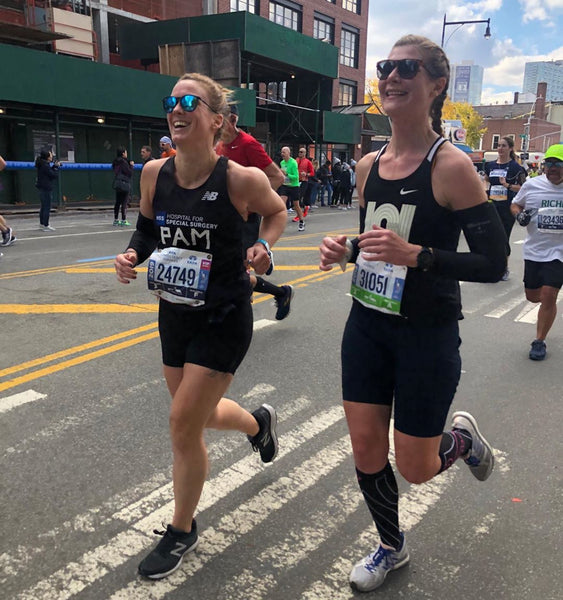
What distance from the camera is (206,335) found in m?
2.64

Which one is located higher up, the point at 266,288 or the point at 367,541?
the point at 266,288

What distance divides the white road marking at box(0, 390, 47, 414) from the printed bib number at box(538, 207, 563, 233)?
472cm

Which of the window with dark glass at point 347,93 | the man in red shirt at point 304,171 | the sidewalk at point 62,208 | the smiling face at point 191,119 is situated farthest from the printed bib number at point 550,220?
the window with dark glass at point 347,93

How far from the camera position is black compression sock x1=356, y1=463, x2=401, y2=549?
2.53 meters

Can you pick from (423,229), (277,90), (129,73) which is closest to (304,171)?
(129,73)

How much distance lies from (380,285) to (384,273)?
0.05m

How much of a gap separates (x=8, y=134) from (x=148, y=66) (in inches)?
419

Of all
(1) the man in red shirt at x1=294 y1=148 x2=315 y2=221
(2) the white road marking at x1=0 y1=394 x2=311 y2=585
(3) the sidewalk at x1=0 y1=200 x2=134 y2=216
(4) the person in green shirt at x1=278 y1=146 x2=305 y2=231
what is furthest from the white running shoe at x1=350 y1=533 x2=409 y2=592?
(3) the sidewalk at x1=0 y1=200 x2=134 y2=216

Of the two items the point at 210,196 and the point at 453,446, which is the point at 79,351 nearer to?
the point at 210,196

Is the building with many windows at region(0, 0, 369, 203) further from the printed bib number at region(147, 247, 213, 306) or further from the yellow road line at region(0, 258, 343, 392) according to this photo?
the printed bib number at region(147, 247, 213, 306)

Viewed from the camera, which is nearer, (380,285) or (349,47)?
(380,285)

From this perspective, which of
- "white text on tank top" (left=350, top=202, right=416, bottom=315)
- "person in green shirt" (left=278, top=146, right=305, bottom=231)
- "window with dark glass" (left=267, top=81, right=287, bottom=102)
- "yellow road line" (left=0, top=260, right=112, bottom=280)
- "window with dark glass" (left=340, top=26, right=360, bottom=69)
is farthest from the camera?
"window with dark glass" (left=340, top=26, right=360, bottom=69)

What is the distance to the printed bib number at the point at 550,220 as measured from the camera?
18.8 ft

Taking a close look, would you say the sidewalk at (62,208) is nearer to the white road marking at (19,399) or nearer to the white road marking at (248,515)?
the white road marking at (19,399)
